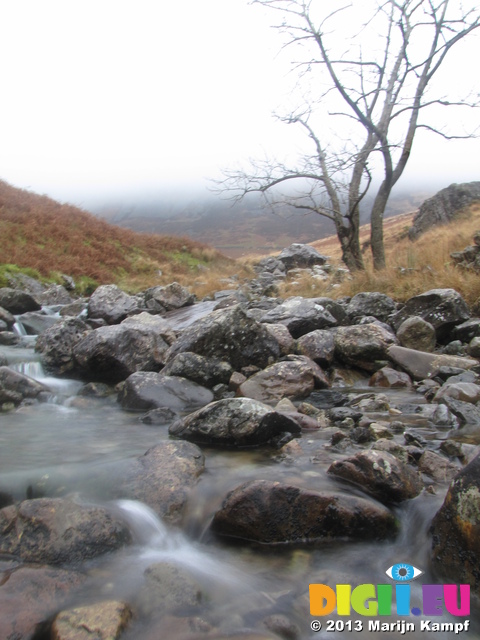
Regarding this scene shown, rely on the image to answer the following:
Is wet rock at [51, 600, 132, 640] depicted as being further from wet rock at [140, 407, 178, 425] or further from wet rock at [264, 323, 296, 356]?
wet rock at [264, 323, 296, 356]

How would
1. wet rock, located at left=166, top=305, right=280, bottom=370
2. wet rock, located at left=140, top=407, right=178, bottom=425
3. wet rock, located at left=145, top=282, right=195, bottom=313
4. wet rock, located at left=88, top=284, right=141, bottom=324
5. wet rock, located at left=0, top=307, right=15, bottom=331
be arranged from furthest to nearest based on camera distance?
wet rock, located at left=145, top=282, right=195, bottom=313, wet rock, located at left=88, top=284, right=141, bottom=324, wet rock, located at left=0, top=307, right=15, bottom=331, wet rock, located at left=166, top=305, right=280, bottom=370, wet rock, located at left=140, top=407, right=178, bottom=425

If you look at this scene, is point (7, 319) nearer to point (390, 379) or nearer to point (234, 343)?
point (234, 343)

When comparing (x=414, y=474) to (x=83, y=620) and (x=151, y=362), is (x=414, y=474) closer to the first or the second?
(x=83, y=620)

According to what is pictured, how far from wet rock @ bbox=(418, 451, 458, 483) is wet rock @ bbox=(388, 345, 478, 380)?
7.58 feet

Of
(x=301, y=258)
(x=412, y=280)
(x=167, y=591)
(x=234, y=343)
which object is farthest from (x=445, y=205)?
(x=167, y=591)

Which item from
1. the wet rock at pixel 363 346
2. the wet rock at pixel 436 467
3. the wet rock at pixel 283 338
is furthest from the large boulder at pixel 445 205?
the wet rock at pixel 436 467

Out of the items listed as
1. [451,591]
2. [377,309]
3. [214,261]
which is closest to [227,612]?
[451,591]

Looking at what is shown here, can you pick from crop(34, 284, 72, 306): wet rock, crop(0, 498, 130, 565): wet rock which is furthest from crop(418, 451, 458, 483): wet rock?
crop(34, 284, 72, 306): wet rock

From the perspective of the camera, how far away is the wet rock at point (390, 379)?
16.9ft

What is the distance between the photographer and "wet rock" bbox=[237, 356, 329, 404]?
4934 mm

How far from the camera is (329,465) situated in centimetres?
312

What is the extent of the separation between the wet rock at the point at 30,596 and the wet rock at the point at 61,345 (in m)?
4.32

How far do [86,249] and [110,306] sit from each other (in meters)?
9.72

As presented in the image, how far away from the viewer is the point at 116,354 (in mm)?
5930
